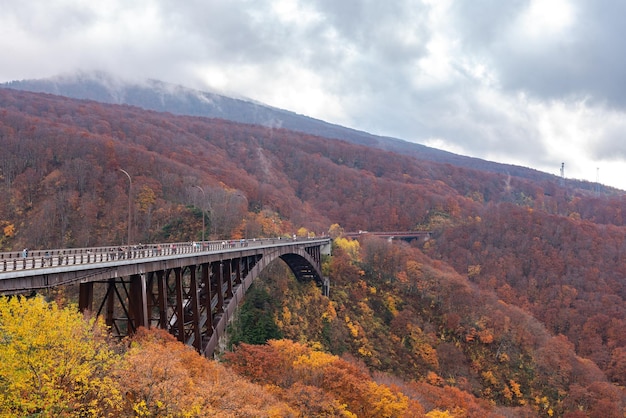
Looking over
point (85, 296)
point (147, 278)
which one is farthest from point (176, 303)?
point (85, 296)

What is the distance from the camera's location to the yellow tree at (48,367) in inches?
552

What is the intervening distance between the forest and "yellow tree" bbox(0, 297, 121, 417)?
0.66ft

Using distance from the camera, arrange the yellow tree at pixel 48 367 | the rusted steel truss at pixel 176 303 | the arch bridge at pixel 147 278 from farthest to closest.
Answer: the rusted steel truss at pixel 176 303, the arch bridge at pixel 147 278, the yellow tree at pixel 48 367

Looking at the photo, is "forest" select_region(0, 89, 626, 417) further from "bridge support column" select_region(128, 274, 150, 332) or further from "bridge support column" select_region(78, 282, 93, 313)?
"bridge support column" select_region(78, 282, 93, 313)

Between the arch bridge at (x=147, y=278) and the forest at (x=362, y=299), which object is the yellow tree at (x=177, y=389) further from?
the arch bridge at (x=147, y=278)

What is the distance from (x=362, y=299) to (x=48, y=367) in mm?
68073

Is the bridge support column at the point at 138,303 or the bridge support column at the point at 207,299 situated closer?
the bridge support column at the point at 138,303

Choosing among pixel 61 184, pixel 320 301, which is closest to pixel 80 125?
pixel 61 184

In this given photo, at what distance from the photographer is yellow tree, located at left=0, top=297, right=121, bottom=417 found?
46.0 ft

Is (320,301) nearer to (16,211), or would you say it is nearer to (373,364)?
(373,364)

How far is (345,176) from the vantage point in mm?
191625

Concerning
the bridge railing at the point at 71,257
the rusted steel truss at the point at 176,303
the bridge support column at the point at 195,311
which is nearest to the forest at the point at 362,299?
the rusted steel truss at the point at 176,303

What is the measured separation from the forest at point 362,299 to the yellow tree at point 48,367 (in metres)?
0.20

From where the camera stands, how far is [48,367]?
14594 mm
